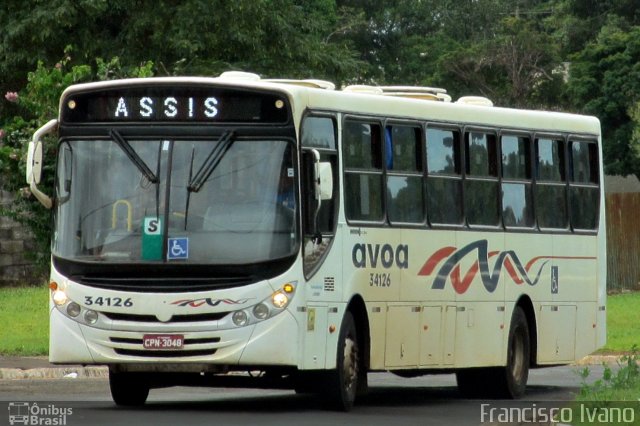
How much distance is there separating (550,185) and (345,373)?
16.6 feet

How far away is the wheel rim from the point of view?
15523 mm

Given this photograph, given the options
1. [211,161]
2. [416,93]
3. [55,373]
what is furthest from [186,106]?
[55,373]

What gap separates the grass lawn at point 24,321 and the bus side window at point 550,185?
7923 mm

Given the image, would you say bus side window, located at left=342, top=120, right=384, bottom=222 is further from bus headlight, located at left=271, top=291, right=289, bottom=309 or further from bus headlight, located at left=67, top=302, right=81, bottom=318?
bus headlight, located at left=67, top=302, right=81, bottom=318

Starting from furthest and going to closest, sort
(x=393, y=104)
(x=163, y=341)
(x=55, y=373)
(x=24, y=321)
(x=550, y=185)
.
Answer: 1. (x=24, y=321)
2. (x=55, y=373)
3. (x=550, y=185)
4. (x=393, y=104)
5. (x=163, y=341)

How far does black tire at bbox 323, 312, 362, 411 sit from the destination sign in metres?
1.99

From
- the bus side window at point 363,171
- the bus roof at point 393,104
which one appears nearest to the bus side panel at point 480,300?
the bus roof at point 393,104

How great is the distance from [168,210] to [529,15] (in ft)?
206

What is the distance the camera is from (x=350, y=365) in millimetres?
15633

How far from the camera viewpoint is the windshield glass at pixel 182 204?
47.9ft

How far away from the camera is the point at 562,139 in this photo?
2016cm

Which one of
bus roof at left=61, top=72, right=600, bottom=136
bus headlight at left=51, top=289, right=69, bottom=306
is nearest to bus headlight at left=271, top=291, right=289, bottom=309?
bus roof at left=61, top=72, right=600, bottom=136

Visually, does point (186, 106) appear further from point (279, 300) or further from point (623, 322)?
point (623, 322)

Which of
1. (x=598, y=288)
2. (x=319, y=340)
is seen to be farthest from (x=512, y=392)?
(x=319, y=340)
